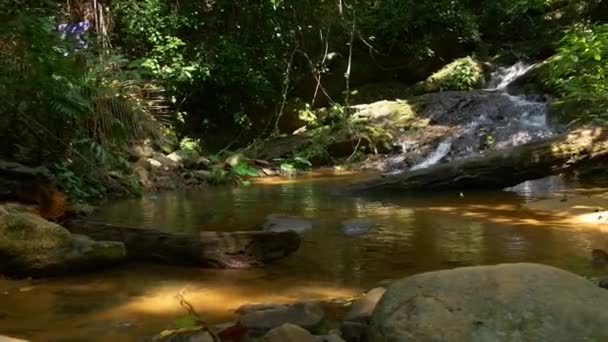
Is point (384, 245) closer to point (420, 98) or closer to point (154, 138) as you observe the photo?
point (154, 138)

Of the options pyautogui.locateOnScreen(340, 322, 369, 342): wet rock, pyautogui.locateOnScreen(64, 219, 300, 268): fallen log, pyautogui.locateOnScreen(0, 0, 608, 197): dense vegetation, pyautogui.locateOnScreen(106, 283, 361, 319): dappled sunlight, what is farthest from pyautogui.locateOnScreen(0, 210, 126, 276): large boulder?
pyautogui.locateOnScreen(0, 0, 608, 197): dense vegetation

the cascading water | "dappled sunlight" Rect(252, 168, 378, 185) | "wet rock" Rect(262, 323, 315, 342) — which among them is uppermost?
the cascading water

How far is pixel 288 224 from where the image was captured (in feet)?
20.1

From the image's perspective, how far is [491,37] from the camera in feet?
61.7

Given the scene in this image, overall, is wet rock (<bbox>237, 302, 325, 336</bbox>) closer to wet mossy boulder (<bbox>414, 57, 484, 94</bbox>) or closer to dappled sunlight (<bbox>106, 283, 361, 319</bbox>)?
dappled sunlight (<bbox>106, 283, 361, 319</bbox>)

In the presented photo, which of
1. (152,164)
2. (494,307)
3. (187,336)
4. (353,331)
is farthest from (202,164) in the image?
(494,307)

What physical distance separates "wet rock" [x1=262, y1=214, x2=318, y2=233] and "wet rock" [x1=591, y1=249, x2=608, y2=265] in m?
2.56

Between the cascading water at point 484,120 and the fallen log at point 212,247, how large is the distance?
7.41 m

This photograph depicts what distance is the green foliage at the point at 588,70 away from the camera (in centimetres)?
849

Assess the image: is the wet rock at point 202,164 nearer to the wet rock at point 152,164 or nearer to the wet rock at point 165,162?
the wet rock at point 165,162

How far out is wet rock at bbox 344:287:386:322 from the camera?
3085 millimetres

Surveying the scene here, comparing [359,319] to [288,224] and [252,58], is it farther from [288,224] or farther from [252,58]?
[252,58]

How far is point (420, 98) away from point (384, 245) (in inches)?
426

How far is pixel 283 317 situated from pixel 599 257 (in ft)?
8.17
